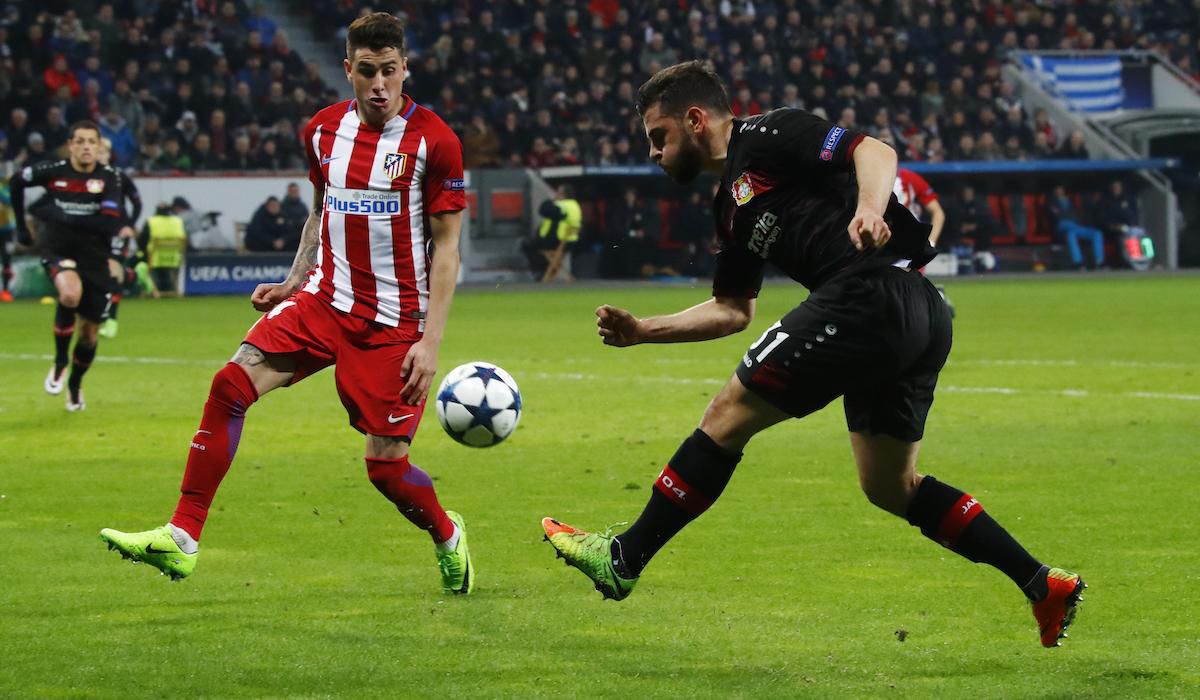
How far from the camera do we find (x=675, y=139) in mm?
5410

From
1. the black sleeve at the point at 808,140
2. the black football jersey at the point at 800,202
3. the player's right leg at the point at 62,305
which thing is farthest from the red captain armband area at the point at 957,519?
the player's right leg at the point at 62,305

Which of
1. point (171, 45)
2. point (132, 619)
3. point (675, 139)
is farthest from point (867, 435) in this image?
point (171, 45)

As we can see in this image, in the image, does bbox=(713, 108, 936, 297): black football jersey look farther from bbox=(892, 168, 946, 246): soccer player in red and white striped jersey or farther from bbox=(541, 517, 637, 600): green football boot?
bbox=(892, 168, 946, 246): soccer player in red and white striped jersey

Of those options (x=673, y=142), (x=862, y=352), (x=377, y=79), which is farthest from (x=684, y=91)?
(x=377, y=79)

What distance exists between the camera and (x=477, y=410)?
274 inches

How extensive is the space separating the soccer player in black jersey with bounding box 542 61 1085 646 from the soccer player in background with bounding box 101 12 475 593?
1.00 meters

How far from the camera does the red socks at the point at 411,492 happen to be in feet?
20.7

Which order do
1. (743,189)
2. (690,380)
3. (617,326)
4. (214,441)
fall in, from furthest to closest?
(690,380)
(214,441)
(617,326)
(743,189)

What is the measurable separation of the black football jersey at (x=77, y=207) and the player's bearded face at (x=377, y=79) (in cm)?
772

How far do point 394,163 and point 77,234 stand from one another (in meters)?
7.87

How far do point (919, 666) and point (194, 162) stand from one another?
89.6 feet

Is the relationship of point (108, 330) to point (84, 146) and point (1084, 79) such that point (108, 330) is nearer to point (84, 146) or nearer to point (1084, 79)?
point (84, 146)

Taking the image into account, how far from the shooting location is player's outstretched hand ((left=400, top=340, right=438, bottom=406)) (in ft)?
20.6

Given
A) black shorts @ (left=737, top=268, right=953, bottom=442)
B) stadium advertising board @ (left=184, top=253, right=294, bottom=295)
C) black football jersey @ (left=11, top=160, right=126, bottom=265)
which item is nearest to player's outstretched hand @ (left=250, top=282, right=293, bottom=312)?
black shorts @ (left=737, top=268, right=953, bottom=442)
